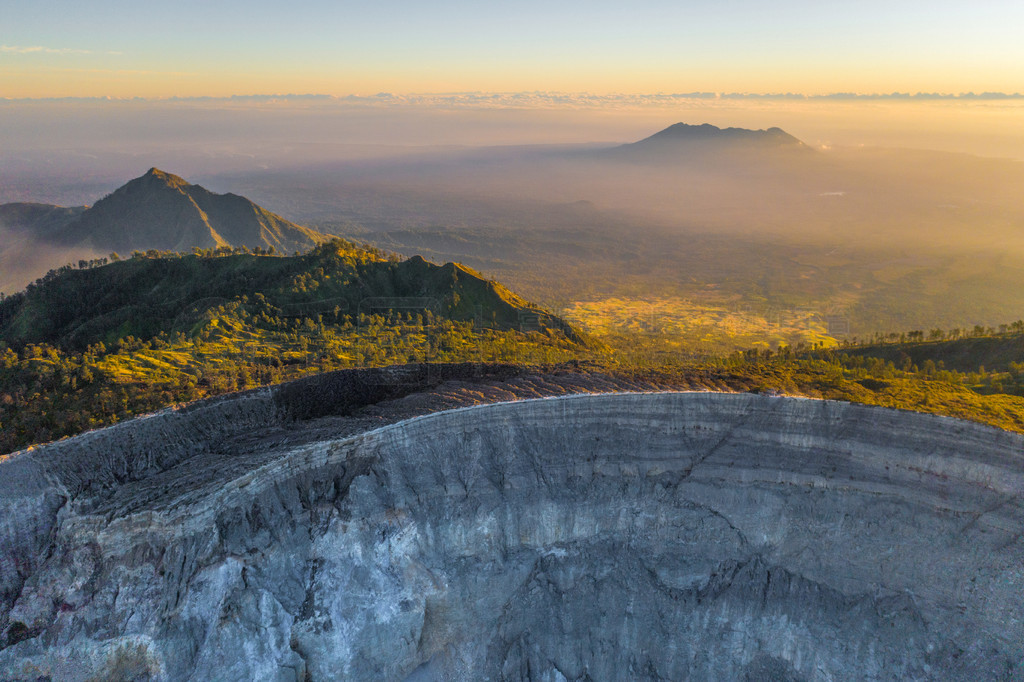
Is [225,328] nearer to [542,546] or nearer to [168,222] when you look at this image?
[542,546]

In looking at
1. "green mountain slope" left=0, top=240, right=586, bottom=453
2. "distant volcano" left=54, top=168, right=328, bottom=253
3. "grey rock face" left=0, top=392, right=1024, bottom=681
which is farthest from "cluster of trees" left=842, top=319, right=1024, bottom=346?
"distant volcano" left=54, top=168, right=328, bottom=253

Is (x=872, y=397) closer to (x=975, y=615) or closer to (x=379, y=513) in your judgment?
(x=975, y=615)

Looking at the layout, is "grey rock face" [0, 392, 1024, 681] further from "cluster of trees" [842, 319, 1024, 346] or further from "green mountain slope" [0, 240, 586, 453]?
"cluster of trees" [842, 319, 1024, 346]

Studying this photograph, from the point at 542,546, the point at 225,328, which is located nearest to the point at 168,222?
the point at 225,328

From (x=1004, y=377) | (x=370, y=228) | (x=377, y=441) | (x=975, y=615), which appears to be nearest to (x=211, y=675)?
(x=377, y=441)

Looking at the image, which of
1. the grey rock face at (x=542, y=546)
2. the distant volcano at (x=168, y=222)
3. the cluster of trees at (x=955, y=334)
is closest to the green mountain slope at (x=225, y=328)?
the grey rock face at (x=542, y=546)

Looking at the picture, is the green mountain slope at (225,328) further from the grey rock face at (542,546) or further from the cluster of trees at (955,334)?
the cluster of trees at (955,334)
